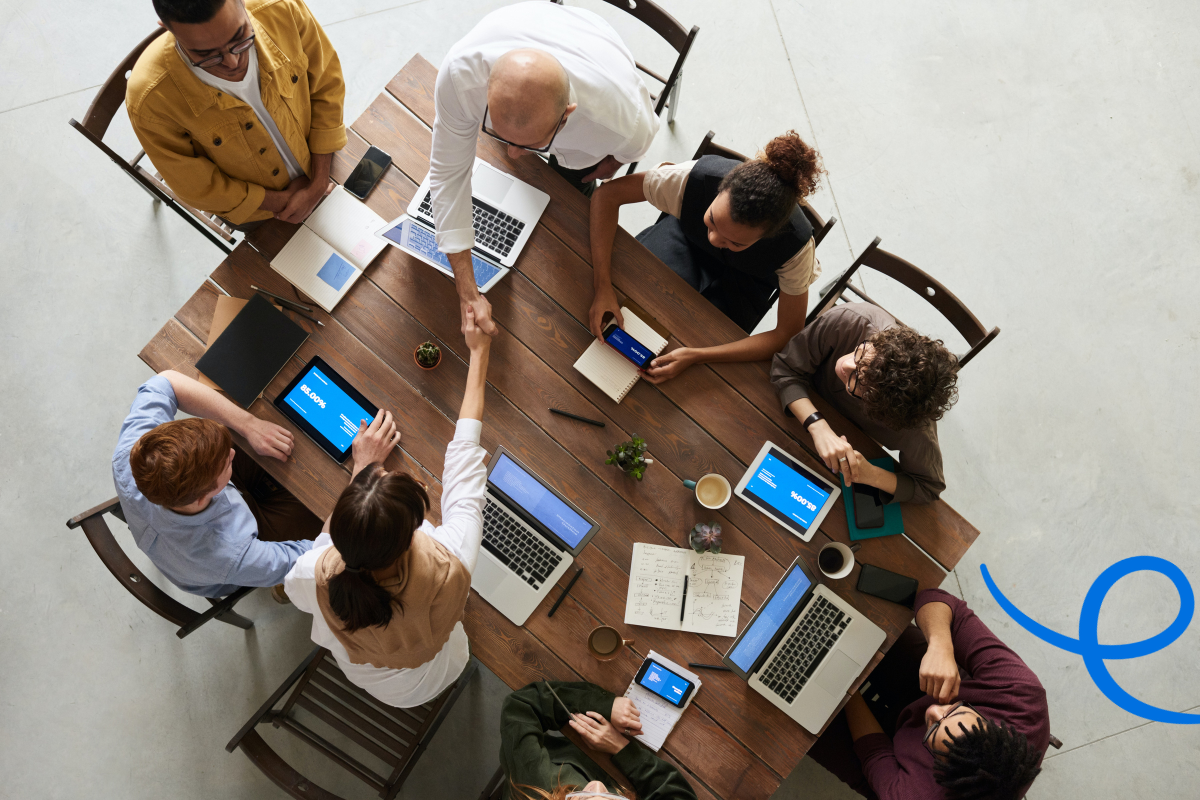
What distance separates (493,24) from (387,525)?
1.36 m

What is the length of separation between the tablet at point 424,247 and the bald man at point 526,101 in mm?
63

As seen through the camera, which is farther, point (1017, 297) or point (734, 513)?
point (1017, 297)

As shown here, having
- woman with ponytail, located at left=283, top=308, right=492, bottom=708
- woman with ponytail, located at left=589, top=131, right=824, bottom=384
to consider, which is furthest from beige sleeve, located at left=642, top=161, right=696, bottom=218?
woman with ponytail, located at left=283, top=308, right=492, bottom=708

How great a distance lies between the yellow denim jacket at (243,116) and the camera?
176cm

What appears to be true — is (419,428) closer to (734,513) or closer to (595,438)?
(595,438)

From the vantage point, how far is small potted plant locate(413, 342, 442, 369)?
201 centimetres

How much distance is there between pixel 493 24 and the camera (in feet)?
Answer: 6.02

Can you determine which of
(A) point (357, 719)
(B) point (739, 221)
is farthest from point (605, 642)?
(B) point (739, 221)

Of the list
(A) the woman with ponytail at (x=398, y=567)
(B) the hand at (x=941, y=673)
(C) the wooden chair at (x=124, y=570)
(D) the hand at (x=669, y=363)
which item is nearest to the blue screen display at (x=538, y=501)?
(A) the woman with ponytail at (x=398, y=567)

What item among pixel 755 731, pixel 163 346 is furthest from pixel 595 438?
pixel 163 346

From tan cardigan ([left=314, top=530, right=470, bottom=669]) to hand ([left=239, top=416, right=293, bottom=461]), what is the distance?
45cm

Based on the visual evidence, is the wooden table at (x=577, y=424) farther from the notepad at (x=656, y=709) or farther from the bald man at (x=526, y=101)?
the bald man at (x=526, y=101)

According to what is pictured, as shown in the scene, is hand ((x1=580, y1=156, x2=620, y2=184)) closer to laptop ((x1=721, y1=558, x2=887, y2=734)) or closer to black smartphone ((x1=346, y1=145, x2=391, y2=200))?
black smartphone ((x1=346, y1=145, x2=391, y2=200))

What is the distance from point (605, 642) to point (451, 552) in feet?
1.84
